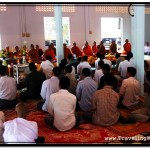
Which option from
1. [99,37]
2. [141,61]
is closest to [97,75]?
[141,61]

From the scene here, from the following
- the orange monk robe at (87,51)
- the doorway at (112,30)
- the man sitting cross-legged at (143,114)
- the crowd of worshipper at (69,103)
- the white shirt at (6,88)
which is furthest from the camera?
the doorway at (112,30)

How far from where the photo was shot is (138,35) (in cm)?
564

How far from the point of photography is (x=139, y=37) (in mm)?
5645

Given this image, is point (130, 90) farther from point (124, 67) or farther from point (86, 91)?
point (124, 67)

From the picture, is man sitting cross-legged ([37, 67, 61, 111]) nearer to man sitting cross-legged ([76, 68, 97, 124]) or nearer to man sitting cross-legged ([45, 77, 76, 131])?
man sitting cross-legged ([76, 68, 97, 124])

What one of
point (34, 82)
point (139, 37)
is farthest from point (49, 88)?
point (139, 37)

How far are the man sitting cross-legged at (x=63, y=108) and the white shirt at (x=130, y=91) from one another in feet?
4.18

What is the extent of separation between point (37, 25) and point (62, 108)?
811 centimetres

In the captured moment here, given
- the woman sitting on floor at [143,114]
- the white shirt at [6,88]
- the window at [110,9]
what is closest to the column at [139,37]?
the woman sitting on floor at [143,114]

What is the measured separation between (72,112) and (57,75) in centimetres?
119

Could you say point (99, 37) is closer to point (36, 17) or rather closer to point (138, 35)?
point (36, 17)

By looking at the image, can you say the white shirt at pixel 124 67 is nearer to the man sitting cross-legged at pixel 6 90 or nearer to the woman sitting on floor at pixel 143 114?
the woman sitting on floor at pixel 143 114

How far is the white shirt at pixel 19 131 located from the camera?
2.76 m

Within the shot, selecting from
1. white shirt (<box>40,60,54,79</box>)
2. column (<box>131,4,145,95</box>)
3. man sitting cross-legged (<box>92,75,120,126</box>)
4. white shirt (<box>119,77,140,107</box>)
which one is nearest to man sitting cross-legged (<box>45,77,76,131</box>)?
man sitting cross-legged (<box>92,75,120,126</box>)
